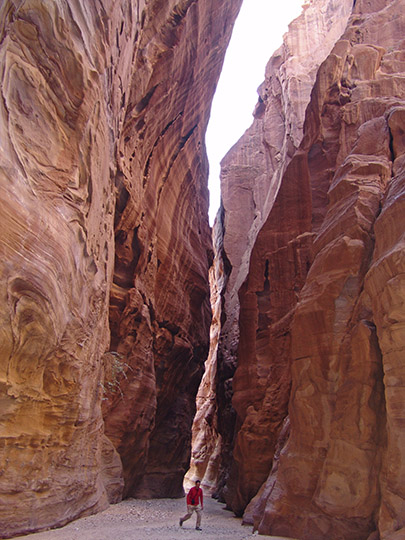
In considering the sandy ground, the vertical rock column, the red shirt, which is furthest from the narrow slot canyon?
the red shirt

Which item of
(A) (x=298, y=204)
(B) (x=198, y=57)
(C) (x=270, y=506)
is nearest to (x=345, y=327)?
(C) (x=270, y=506)

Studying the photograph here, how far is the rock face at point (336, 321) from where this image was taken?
25.0 ft

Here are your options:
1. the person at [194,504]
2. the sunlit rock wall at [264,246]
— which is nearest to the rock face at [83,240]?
the person at [194,504]

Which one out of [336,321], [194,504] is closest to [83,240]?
[336,321]

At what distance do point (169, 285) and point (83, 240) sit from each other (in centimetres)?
1159

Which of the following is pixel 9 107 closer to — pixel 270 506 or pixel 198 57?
pixel 270 506

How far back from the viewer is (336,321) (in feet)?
31.5

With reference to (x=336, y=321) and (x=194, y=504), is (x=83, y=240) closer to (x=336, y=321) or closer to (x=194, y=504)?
(x=336, y=321)

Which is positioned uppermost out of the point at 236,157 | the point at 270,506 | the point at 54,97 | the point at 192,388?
the point at 236,157

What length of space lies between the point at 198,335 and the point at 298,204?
9.06 metres

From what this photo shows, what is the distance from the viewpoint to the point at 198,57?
1923 cm

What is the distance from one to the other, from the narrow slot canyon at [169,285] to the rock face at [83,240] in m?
0.05

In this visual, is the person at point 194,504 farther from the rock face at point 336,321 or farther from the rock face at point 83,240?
the rock face at point 83,240

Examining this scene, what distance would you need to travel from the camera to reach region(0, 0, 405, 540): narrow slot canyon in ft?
22.7
